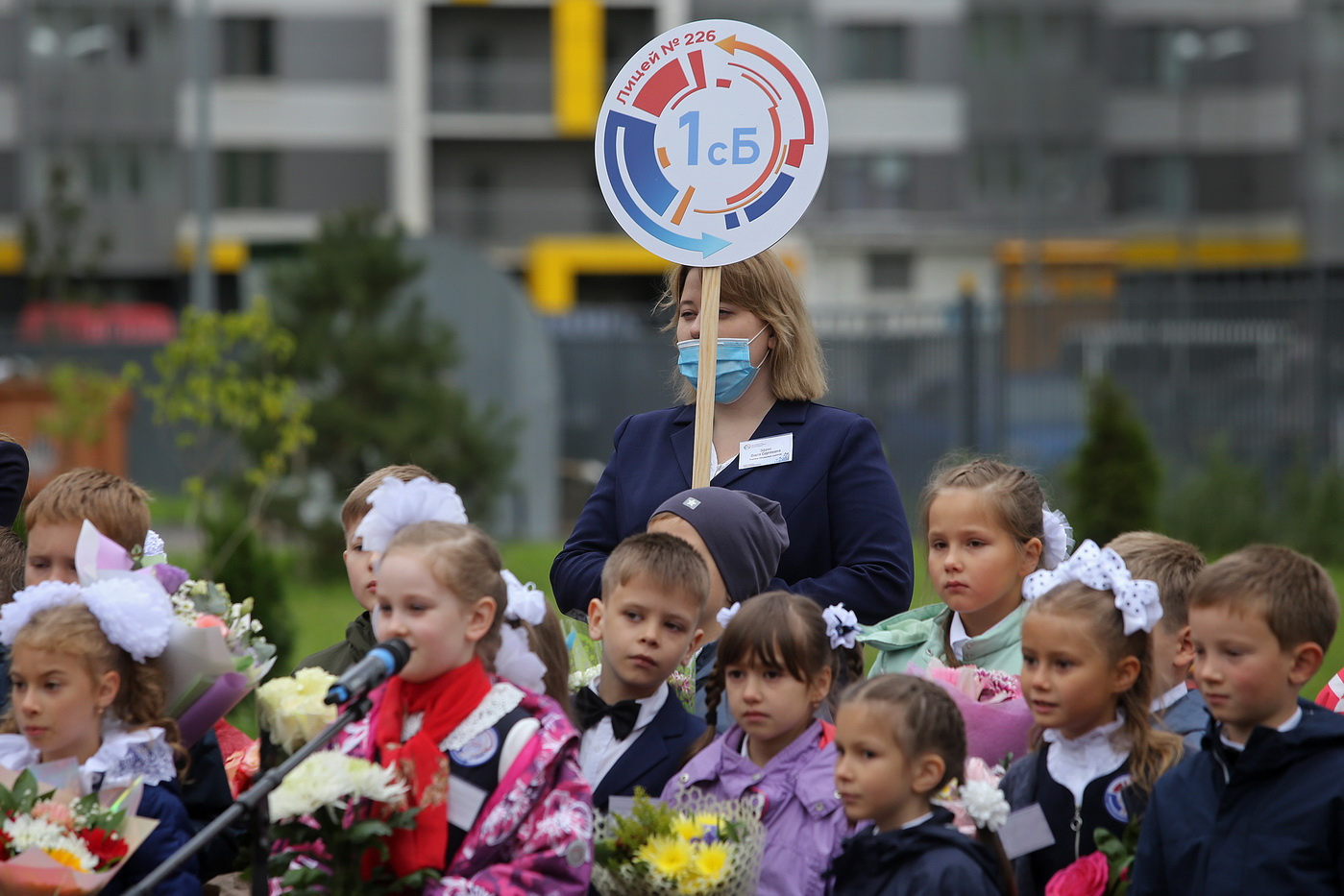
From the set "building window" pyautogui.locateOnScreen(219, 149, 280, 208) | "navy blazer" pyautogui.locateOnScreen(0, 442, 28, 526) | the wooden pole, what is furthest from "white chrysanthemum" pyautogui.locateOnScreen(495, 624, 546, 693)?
"building window" pyautogui.locateOnScreen(219, 149, 280, 208)

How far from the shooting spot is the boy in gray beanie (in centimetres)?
373

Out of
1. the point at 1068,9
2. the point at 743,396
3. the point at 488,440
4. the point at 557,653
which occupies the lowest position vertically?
the point at 488,440


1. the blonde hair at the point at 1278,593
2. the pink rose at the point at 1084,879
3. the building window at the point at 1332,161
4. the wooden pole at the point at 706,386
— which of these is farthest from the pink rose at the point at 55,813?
the building window at the point at 1332,161

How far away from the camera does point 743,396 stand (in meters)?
4.37

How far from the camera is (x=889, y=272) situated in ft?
125

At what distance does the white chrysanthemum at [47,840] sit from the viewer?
312cm

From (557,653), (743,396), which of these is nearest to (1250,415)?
(743,396)

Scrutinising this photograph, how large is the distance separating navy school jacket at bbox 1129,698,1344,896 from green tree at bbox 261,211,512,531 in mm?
11714

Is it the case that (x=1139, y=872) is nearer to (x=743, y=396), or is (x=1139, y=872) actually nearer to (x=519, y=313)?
(x=743, y=396)

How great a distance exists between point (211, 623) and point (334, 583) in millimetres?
11315

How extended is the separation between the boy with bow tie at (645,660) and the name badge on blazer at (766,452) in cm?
68

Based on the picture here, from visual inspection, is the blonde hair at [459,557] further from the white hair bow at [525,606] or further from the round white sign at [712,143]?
the round white sign at [712,143]

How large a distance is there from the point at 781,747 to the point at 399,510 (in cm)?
97

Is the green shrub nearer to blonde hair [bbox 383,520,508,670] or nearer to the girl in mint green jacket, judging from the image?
the girl in mint green jacket
